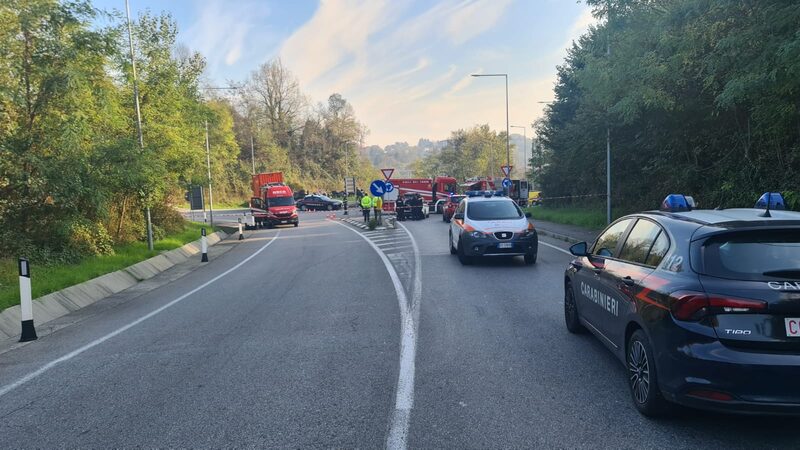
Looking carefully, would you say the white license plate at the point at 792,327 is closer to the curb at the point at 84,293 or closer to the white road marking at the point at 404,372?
the white road marking at the point at 404,372

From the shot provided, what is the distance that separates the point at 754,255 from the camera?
3.84 metres

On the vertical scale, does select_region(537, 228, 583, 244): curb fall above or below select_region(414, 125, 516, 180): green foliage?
below

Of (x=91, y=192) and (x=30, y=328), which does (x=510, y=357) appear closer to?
(x=30, y=328)

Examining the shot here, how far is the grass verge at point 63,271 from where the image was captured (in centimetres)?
1022

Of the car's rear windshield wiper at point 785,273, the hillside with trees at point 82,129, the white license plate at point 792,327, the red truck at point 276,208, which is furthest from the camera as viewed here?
the red truck at point 276,208

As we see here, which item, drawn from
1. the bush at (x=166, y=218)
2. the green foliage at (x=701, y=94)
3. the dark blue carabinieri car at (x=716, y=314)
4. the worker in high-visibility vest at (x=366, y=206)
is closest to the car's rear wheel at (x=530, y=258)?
the green foliage at (x=701, y=94)

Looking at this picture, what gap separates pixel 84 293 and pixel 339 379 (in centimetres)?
849

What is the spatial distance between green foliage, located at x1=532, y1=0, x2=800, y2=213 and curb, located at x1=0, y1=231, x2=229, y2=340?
494 inches

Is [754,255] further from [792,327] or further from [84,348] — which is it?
[84,348]

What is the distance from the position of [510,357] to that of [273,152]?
75742 mm

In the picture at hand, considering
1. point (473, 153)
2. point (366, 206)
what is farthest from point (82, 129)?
point (473, 153)

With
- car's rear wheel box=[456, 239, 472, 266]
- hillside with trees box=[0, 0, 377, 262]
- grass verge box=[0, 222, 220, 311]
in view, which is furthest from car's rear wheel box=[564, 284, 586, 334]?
hillside with trees box=[0, 0, 377, 262]

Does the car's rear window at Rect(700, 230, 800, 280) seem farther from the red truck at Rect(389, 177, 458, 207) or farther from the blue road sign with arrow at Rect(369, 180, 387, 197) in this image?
the red truck at Rect(389, 177, 458, 207)

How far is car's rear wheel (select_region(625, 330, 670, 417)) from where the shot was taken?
161 inches
